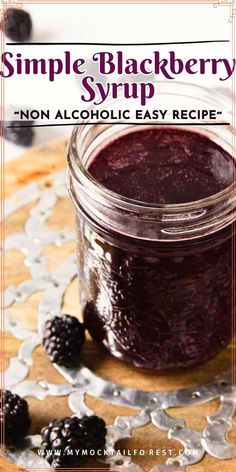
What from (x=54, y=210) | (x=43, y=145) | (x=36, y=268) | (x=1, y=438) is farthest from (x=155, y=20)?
(x=1, y=438)

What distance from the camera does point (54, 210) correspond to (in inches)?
74.9

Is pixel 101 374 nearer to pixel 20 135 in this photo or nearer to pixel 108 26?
pixel 20 135

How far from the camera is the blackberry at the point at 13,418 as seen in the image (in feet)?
4.95

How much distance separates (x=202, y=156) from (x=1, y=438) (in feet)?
1.86

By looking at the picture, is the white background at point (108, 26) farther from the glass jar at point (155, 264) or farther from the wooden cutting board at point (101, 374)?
the glass jar at point (155, 264)

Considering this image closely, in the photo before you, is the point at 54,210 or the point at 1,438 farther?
the point at 54,210

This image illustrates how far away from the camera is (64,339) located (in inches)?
63.5

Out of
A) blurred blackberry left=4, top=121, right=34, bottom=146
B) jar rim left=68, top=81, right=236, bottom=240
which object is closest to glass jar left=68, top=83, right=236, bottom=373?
jar rim left=68, top=81, right=236, bottom=240

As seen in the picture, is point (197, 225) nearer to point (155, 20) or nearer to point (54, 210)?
point (54, 210)

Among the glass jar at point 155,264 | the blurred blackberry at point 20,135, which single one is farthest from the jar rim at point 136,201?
the blurred blackberry at point 20,135

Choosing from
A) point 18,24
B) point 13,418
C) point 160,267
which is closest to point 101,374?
point 13,418

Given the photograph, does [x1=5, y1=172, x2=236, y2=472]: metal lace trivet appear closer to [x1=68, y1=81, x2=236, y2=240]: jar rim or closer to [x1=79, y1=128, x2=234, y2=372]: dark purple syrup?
[x1=79, y1=128, x2=234, y2=372]: dark purple syrup

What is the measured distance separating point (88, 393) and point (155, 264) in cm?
31

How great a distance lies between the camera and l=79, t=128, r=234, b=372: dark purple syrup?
4.70 feet
